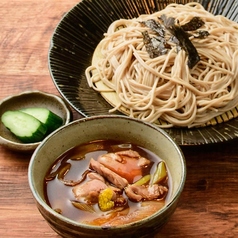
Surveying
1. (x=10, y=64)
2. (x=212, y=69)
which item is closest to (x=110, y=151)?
(x=212, y=69)

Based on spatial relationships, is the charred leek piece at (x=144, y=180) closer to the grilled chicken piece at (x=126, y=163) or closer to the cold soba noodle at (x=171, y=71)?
the grilled chicken piece at (x=126, y=163)

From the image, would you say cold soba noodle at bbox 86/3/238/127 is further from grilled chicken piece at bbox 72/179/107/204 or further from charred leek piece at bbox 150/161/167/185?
grilled chicken piece at bbox 72/179/107/204

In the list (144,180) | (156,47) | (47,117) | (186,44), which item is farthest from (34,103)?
(144,180)

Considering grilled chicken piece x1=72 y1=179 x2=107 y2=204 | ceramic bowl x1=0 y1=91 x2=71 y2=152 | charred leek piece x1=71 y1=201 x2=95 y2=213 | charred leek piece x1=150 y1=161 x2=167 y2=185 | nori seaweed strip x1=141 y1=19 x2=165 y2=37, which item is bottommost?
ceramic bowl x1=0 y1=91 x2=71 y2=152

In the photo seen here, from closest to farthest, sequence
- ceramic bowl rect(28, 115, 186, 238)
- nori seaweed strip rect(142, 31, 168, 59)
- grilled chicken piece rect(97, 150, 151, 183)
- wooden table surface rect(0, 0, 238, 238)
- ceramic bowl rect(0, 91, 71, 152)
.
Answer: ceramic bowl rect(28, 115, 186, 238) < grilled chicken piece rect(97, 150, 151, 183) < wooden table surface rect(0, 0, 238, 238) < ceramic bowl rect(0, 91, 71, 152) < nori seaweed strip rect(142, 31, 168, 59)

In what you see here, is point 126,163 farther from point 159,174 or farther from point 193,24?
point 193,24

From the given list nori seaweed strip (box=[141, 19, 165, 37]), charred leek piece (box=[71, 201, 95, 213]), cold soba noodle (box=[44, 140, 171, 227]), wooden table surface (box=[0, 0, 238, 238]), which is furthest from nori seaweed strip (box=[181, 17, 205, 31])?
charred leek piece (box=[71, 201, 95, 213])
